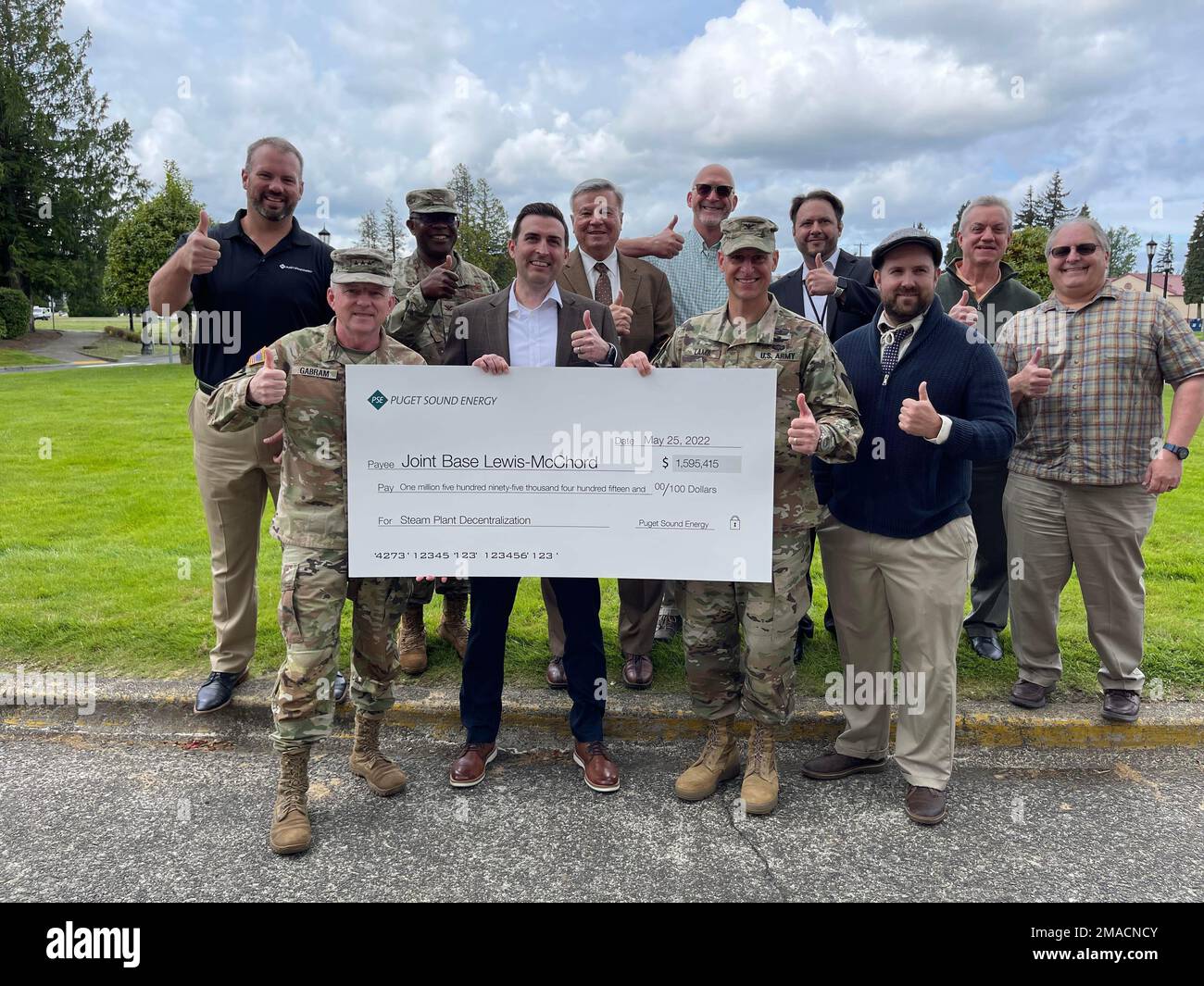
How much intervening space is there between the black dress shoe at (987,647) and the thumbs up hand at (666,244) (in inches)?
123

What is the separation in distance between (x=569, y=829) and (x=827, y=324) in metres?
3.00

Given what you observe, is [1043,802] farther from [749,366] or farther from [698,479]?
[749,366]

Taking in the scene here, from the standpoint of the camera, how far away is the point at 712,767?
13.0 ft

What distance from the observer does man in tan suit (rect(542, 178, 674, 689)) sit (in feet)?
15.3

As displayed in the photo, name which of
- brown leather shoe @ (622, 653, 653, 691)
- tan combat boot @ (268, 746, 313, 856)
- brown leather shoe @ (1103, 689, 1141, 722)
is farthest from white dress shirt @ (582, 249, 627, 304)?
brown leather shoe @ (1103, 689, 1141, 722)

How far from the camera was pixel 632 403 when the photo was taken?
3.75 metres

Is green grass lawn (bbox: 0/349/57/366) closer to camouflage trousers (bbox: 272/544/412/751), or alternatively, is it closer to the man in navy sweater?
camouflage trousers (bbox: 272/544/412/751)

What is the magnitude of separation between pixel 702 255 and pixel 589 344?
1.71m

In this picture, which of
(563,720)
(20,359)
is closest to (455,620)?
(563,720)

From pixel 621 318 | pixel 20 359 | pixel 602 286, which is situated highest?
pixel 20 359

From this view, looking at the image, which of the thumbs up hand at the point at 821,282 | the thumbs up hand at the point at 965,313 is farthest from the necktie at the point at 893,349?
the thumbs up hand at the point at 965,313

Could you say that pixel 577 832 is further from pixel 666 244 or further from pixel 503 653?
pixel 666 244

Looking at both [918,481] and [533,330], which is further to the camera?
[533,330]
